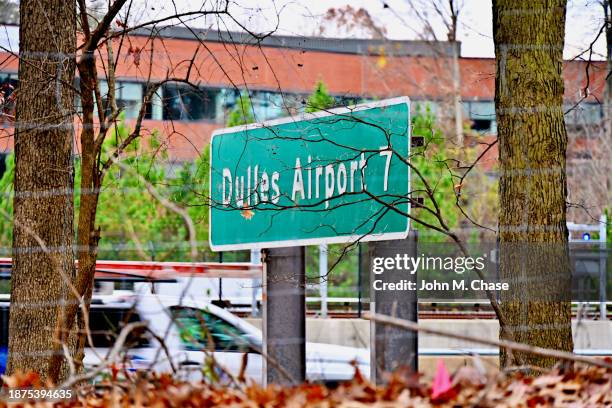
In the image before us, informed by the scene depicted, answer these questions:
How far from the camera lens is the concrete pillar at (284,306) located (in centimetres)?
525

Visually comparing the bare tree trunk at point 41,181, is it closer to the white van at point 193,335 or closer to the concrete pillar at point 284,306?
the concrete pillar at point 284,306

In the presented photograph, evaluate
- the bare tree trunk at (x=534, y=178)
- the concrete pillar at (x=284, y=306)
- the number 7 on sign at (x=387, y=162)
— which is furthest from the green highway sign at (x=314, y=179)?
the bare tree trunk at (x=534, y=178)

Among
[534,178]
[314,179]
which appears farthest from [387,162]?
[534,178]

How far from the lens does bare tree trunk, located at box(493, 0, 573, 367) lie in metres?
5.27

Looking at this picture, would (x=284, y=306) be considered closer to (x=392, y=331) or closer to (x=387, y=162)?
(x=392, y=331)

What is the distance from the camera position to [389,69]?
32.6 meters

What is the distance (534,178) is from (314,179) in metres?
1.06

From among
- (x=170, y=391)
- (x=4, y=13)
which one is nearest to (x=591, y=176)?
(x=4, y=13)

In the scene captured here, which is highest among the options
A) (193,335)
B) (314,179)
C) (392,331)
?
(314,179)

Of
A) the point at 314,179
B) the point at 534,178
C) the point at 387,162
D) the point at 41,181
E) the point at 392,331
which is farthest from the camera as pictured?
the point at 41,181

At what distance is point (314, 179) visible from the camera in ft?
16.6

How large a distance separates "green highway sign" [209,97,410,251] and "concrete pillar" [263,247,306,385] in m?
0.14

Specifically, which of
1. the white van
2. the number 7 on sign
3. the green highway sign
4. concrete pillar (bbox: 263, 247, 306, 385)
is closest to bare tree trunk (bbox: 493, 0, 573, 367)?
the green highway sign

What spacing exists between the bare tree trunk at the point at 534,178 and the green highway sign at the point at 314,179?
0.65 meters
